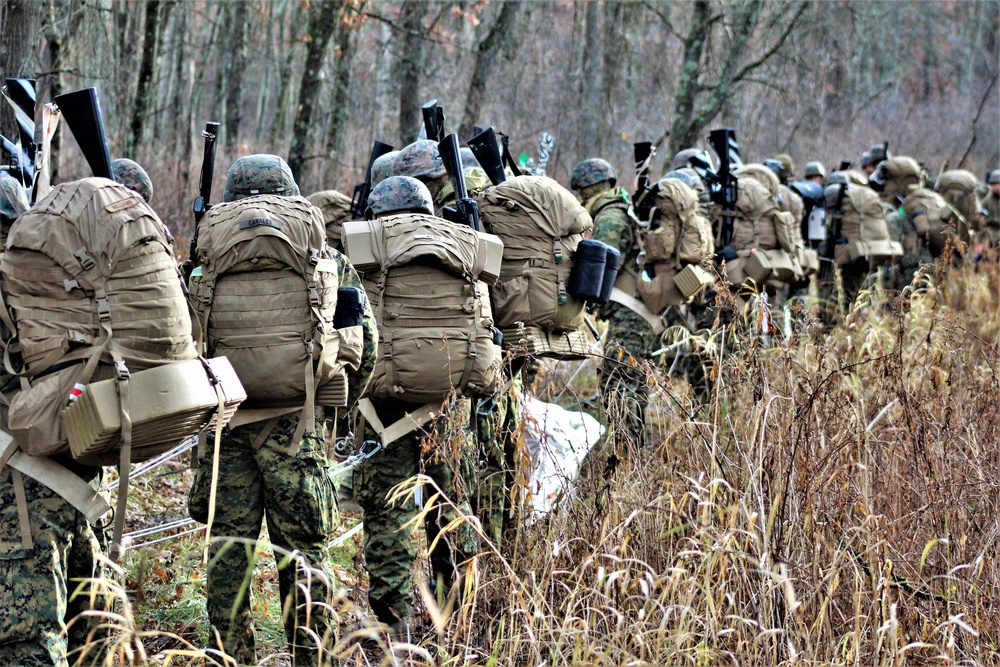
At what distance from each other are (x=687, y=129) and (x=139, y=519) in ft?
30.2

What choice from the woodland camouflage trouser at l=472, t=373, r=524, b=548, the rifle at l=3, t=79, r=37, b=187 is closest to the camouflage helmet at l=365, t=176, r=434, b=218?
the woodland camouflage trouser at l=472, t=373, r=524, b=548

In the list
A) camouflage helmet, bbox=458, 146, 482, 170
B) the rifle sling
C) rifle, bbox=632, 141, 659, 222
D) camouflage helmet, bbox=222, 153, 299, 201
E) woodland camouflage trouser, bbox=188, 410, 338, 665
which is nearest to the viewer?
the rifle sling

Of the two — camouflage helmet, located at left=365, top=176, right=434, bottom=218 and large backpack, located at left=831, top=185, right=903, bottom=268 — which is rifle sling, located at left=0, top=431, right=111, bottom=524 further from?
large backpack, located at left=831, top=185, right=903, bottom=268

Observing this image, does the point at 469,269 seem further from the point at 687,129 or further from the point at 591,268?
the point at 687,129

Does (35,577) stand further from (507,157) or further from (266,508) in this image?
(507,157)

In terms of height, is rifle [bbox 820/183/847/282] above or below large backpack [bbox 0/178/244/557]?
below

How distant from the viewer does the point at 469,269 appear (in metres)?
4.63

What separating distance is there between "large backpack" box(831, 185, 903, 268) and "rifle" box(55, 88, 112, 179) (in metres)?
9.56

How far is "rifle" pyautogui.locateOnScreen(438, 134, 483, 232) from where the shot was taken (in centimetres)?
521

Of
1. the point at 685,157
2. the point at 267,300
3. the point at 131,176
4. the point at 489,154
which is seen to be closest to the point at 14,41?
the point at 131,176

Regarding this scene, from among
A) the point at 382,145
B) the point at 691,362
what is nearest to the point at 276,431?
the point at 382,145

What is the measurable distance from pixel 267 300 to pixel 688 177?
511 cm

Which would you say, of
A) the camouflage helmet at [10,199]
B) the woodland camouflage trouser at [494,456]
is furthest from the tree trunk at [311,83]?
the camouflage helmet at [10,199]

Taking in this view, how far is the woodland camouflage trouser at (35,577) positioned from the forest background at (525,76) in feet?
11.3
